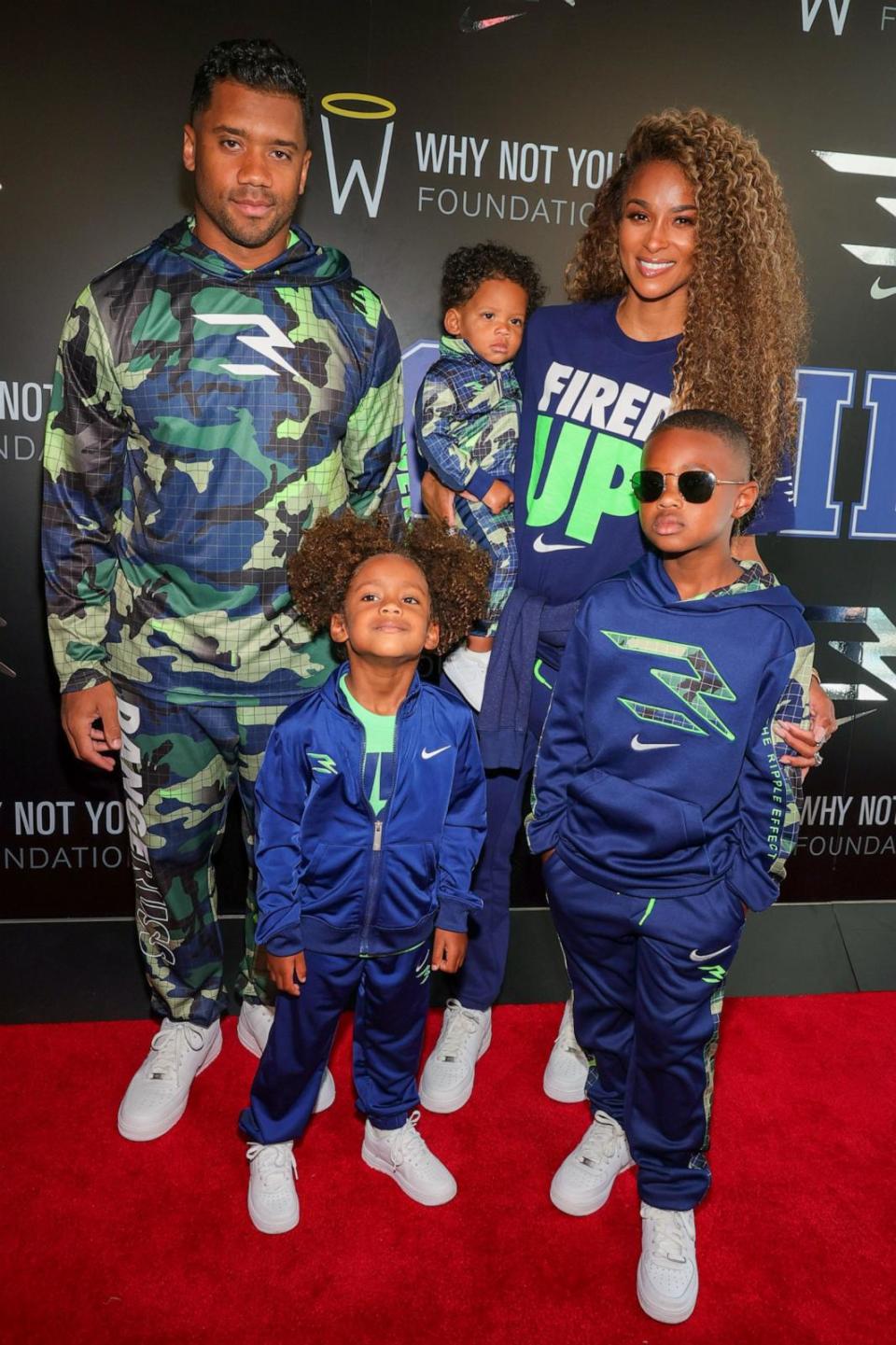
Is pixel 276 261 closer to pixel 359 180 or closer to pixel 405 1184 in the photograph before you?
pixel 359 180

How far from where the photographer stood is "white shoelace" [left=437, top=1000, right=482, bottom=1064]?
2664mm

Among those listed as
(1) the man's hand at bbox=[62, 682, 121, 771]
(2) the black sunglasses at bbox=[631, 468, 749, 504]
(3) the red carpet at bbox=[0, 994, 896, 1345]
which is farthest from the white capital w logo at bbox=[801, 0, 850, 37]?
(3) the red carpet at bbox=[0, 994, 896, 1345]

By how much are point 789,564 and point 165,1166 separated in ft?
8.27

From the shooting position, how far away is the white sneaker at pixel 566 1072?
2648 mm

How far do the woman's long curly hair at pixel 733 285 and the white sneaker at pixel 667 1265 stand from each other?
1.50 metres

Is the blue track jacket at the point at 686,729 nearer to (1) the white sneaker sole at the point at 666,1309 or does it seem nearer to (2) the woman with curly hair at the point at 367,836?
(2) the woman with curly hair at the point at 367,836

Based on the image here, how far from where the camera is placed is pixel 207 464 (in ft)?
7.27

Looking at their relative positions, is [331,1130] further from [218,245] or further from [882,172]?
[882,172]

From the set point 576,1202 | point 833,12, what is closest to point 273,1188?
point 576,1202

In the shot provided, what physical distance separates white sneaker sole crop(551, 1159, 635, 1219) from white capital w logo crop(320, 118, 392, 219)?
2.62 metres

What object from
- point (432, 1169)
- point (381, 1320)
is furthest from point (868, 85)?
point (381, 1320)

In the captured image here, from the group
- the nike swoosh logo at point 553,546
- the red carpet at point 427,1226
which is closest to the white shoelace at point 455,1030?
the red carpet at point 427,1226

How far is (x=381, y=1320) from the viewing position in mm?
1966

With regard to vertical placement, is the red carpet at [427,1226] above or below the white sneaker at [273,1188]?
below
